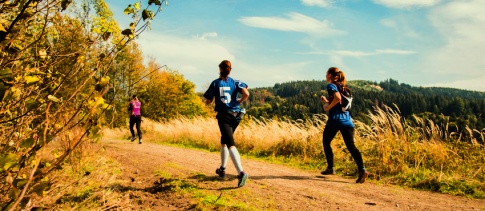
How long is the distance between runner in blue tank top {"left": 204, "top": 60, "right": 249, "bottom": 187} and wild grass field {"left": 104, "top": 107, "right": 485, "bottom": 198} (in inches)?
118

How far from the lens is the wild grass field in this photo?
590 centimetres

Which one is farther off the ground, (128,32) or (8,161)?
(128,32)

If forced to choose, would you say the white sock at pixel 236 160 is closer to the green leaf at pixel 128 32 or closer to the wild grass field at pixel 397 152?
the wild grass field at pixel 397 152

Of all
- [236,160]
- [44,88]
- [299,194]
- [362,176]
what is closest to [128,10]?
[44,88]

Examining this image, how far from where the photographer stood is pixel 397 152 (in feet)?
22.7

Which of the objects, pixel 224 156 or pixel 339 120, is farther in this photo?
pixel 339 120

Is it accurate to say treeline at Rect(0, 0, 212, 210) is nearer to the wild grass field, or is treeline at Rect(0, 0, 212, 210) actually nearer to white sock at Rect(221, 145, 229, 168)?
white sock at Rect(221, 145, 229, 168)

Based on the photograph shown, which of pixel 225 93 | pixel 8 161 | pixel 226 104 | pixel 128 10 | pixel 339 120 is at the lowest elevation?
pixel 8 161

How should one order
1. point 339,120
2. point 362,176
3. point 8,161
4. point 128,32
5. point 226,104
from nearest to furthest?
point 8,161
point 128,32
point 226,104
point 362,176
point 339,120

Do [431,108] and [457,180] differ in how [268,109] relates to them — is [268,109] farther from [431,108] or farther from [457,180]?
[457,180]

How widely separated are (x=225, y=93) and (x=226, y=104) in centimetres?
20

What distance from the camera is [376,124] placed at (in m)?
7.59

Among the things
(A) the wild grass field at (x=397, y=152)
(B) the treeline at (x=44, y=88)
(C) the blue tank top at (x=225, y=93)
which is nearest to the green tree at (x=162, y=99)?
(A) the wild grass field at (x=397, y=152)

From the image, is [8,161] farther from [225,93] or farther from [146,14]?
[225,93]
